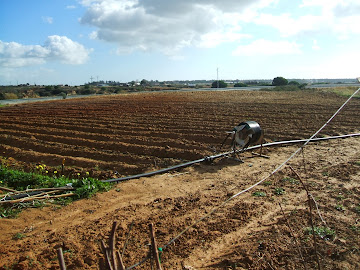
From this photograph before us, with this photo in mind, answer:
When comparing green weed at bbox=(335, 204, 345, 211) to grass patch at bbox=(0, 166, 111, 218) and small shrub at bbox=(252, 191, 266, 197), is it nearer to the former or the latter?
small shrub at bbox=(252, 191, 266, 197)

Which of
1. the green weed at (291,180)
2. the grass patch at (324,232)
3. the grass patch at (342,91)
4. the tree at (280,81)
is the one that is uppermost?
the tree at (280,81)

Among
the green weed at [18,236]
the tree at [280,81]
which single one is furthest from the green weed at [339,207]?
the tree at [280,81]

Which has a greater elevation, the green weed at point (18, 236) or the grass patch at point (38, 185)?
the grass patch at point (38, 185)

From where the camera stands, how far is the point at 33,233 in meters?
4.15

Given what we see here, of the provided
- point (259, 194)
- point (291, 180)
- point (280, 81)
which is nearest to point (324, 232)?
point (259, 194)

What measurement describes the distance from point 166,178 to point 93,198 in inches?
65.1

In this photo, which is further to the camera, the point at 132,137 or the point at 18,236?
the point at 132,137

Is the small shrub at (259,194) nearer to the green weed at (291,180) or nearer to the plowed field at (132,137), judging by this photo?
the green weed at (291,180)

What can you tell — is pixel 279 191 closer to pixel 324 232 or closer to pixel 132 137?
pixel 324 232

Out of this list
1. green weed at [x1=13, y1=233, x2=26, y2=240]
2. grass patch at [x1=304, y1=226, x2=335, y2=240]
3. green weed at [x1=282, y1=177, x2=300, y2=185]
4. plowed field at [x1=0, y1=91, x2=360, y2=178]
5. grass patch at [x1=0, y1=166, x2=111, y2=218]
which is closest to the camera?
grass patch at [x1=304, y1=226, x2=335, y2=240]

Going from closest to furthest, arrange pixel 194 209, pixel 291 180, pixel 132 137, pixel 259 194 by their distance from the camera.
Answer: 1. pixel 194 209
2. pixel 259 194
3. pixel 291 180
4. pixel 132 137

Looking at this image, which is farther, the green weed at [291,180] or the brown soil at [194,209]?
the green weed at [291,180]

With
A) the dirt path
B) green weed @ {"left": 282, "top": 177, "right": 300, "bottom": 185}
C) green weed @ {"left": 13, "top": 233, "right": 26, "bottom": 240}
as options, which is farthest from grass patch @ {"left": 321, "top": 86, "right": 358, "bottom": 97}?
green weed @ {"left": 13, "top": 233, "right": 26, "bottom": 240}

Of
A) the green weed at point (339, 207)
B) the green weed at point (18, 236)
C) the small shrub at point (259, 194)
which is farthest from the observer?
the small shrub at point (259, 194)
